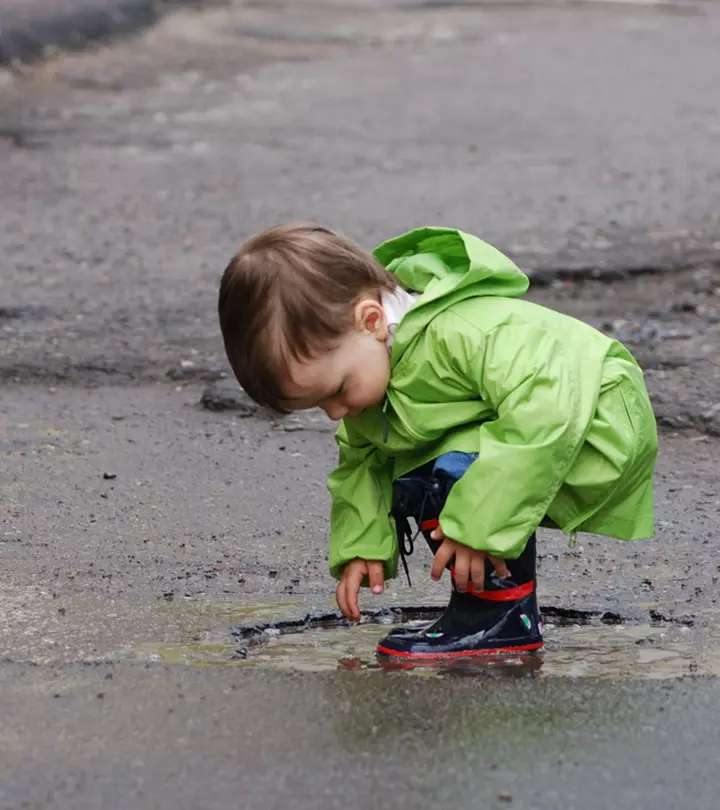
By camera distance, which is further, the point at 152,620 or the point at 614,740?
the point at 152,620

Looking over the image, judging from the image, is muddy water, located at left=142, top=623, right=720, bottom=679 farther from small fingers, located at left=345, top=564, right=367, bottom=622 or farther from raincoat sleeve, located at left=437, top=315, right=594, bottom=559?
raincoat sleeve, located at left=437, top=315, right=594, bottom=559

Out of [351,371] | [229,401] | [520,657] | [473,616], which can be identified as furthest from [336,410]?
[229,401]

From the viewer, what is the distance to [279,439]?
4418 mm

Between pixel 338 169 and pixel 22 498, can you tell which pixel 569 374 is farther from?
pixel 338 169

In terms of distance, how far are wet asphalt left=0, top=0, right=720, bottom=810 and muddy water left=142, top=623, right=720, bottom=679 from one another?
0.02 m

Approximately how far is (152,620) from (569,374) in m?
0.98

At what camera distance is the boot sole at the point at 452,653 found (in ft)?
9.68

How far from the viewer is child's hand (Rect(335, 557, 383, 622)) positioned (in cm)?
303

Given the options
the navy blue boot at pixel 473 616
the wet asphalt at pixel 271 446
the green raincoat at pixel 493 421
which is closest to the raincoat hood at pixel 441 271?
the green raincoat at pixel 493 421

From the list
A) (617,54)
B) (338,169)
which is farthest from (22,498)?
(617,54)

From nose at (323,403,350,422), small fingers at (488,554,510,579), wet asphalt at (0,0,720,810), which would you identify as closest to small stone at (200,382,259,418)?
wet asphalt at (0,0,720,810)

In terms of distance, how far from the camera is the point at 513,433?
2770 millimetres

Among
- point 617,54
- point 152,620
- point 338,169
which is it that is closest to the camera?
point 152,620

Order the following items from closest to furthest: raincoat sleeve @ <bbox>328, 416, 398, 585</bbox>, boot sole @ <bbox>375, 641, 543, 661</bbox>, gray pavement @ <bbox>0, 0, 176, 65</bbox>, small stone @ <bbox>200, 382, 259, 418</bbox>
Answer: boot sole @ <bbox>375, 641, 543, 661</bbox> → raincoat sleeve @ <bbox>328, 416, 398, 585</bbox> → small stone @ <bbox>200, 382, 259, 418</bbox> → gray pavement @ <bbox>0, 0, 176, 65</bbox>
